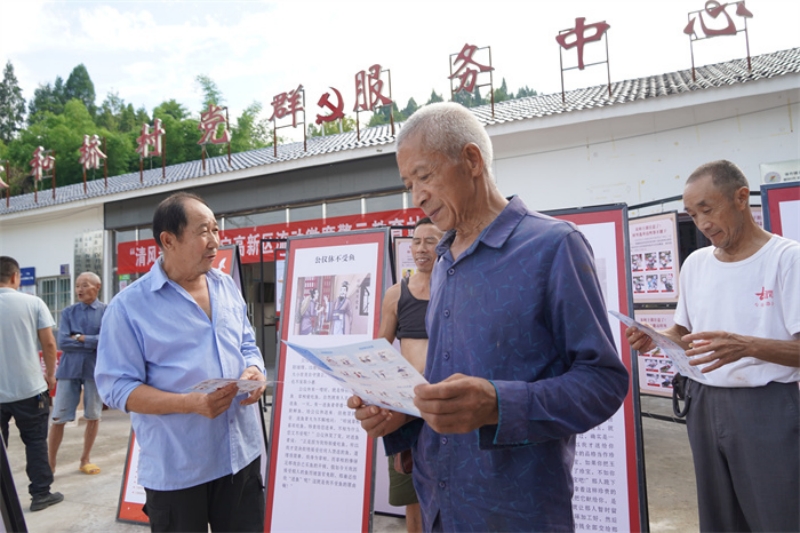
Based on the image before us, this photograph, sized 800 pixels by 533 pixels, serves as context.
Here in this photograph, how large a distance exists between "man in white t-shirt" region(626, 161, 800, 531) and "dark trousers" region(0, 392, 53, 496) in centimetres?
415

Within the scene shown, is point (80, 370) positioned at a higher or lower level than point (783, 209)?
lower

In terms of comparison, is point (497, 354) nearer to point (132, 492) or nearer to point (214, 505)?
point (214, 505)

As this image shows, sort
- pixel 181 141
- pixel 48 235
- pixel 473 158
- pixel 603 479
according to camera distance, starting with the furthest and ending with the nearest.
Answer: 1. pixel 181 141
2. pixel 48 235
3. pixel 603 479
4. pixel 473 158

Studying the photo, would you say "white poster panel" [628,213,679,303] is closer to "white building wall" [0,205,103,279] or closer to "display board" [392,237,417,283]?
"display board" [392,237,417,283]

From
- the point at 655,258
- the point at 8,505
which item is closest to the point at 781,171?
the point at 655,258

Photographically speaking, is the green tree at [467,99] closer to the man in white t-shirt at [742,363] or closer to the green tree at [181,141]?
the man in white t-shirt at [742,363]

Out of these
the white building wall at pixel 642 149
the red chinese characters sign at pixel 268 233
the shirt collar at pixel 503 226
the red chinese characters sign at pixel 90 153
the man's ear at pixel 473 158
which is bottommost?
the shirt collar at pixel 503 226

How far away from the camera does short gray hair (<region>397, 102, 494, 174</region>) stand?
3.89ft

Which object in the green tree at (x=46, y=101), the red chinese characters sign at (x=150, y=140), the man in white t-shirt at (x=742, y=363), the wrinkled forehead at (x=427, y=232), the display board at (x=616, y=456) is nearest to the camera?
the man in white t-shirt at (x=742, y=363)

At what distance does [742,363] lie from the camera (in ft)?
6.05

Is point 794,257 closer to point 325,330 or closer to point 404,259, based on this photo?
point 325,330

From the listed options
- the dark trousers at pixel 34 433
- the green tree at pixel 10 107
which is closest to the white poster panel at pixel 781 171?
the dark trousers at pixel 34 433

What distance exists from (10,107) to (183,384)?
25.1 m

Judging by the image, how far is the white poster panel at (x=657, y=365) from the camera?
4.86 metres
